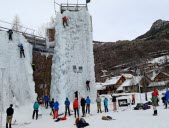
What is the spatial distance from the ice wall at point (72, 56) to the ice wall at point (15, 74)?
4.67 m

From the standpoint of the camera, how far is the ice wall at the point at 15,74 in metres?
29.6

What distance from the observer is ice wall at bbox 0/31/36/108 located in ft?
97.2

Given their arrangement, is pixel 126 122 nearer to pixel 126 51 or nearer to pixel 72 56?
pixel 72 56

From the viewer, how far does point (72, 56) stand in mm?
37500

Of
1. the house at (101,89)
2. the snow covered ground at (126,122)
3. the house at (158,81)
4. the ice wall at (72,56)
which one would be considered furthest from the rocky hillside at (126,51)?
the snow covered ground at (126,122)

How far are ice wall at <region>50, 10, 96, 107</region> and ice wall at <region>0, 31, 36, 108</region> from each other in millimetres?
4673

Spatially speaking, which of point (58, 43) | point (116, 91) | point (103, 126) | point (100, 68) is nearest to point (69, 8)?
point (58, 43)

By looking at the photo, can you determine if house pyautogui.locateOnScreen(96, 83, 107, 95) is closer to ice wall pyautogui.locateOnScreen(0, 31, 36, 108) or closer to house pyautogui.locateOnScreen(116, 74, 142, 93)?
house pyautogui.locateOnScreen(116, 74, 142, 93)

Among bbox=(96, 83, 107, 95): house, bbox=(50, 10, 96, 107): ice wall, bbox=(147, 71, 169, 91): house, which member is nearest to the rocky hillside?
bbox=(96, 83, 107, 95): house

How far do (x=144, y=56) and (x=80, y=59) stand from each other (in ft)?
360

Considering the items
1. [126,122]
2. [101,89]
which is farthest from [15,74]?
[101,89]

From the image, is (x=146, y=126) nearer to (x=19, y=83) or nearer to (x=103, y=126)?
(x=103, y=126)

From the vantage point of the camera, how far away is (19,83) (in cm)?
3166

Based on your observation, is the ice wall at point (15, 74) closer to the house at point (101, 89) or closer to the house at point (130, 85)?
the house at point (130, 85)
